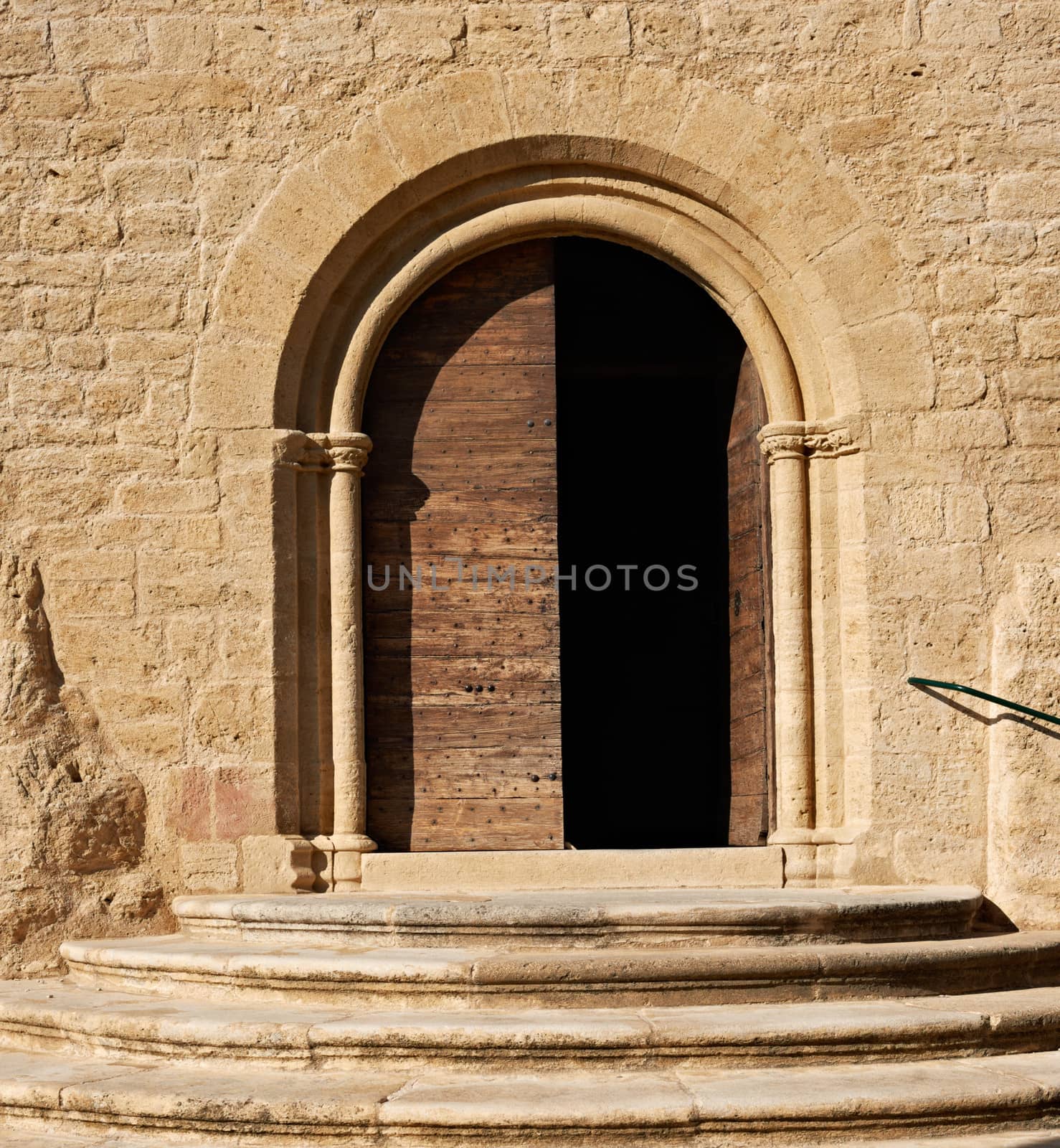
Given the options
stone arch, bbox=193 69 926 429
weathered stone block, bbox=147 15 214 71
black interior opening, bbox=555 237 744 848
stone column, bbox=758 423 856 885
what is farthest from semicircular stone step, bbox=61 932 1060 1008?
weathered stone block, bbox=147 15 214 71

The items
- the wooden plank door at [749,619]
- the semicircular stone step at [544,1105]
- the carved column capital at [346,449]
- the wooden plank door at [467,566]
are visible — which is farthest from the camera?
the wooden plank door at [749,619]

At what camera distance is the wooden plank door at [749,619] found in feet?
20.8

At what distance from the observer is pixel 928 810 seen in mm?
5750

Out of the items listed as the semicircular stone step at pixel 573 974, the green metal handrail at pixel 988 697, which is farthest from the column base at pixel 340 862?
the green metal handrail at pixel 988 697

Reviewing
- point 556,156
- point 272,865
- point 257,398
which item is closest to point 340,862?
point 272,865

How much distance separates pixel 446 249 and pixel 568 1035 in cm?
339

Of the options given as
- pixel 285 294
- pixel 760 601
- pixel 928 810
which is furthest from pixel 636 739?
pixel 285 294

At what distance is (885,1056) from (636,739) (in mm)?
4545

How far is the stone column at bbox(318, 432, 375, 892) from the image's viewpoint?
5930mm

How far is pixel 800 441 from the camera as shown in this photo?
6.11 m

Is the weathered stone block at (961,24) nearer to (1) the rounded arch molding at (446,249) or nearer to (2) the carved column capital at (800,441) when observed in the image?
(1) the rounded arch molding at (446,249)

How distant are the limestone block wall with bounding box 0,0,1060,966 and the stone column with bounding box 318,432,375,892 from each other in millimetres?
263

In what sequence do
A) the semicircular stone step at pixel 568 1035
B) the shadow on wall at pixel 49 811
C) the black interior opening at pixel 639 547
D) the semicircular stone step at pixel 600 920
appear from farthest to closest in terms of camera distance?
the black interior opening at pixel 639 547 < the shadow on wall at pixel 49 811 < the semicircular stone step at pixel 600 920 < the semicircular stone step at pixel 568 1035

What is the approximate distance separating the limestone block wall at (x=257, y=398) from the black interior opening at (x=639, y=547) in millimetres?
1855
